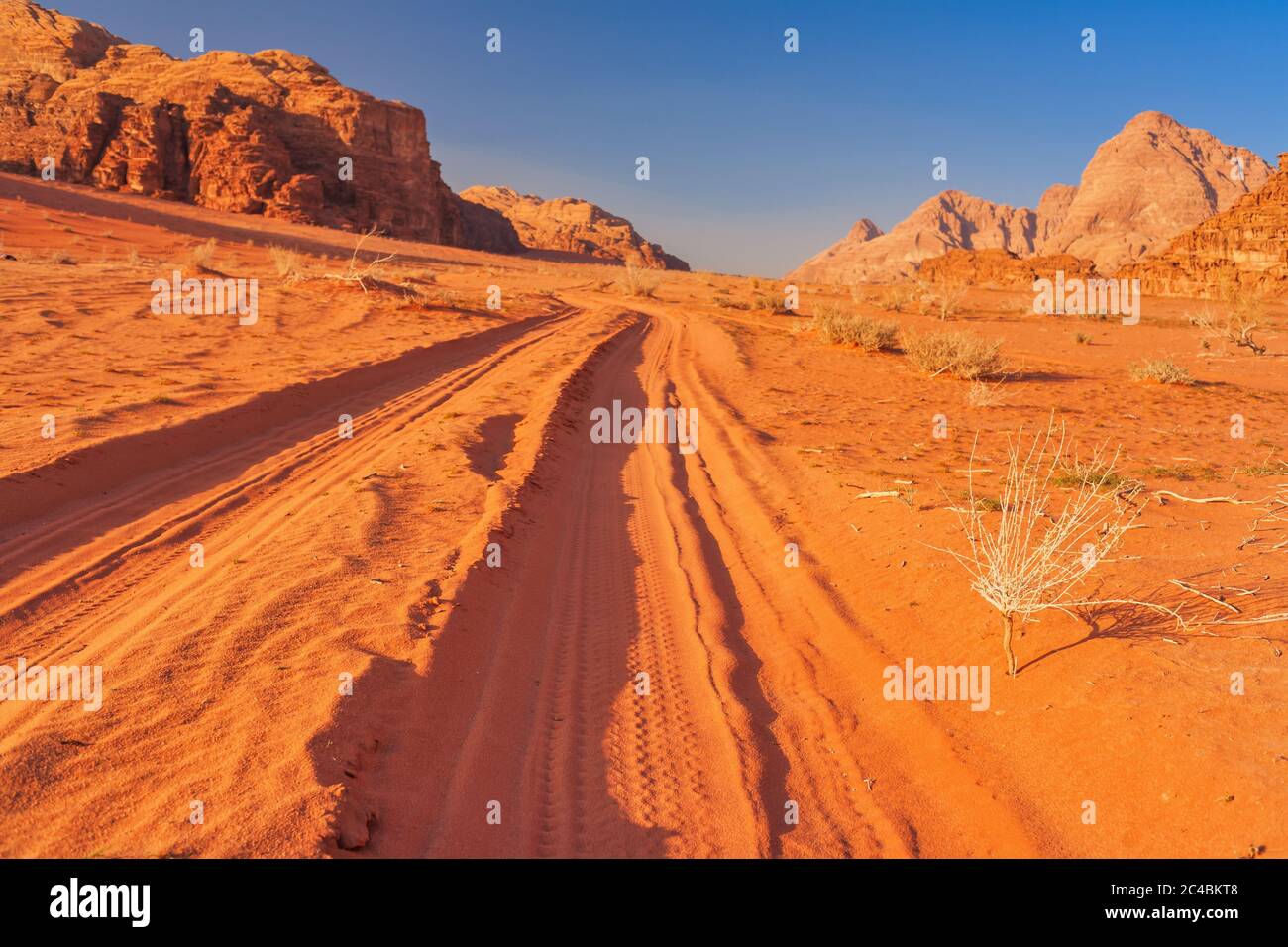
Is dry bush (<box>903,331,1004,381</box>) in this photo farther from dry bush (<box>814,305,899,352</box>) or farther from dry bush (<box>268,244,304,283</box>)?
dry bush (<box>268,244,304,283</box>)

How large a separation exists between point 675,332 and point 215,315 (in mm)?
11256

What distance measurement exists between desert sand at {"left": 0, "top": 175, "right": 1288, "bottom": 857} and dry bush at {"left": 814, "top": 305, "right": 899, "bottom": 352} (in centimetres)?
746

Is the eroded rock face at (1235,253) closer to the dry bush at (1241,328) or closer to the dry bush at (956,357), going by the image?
the dry bush at (1241,328)

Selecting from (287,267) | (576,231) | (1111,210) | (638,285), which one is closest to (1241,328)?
(638,285)

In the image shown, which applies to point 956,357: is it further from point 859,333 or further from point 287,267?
point 287,267

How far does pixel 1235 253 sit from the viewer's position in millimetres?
36844

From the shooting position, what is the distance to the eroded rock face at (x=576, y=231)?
74.8 meters

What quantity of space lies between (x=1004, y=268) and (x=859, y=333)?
109 feet

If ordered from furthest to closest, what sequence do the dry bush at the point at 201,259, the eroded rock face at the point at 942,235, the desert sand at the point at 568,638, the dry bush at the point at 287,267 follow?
the eroded rock face at the point at 942,235 → the dry bush at the point at 201,259 → the dry bush at the point at 287,267 → the desert sand at the point at 568,638

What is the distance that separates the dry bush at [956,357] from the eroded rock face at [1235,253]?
29693 mm

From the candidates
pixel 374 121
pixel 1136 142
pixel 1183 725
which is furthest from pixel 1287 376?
pixel 1136 142

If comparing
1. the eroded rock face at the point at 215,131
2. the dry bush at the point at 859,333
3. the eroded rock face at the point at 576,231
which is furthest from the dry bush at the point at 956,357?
the eroded rock face at the point at 576,231

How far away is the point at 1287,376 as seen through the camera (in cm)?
1636

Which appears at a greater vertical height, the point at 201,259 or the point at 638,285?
the point at 638,285
